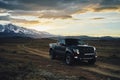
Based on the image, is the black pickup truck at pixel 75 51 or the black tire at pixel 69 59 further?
the black tire at pixel 69 59

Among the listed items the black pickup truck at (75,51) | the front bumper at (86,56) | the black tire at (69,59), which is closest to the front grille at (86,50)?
the black pickup truck at (75,51)

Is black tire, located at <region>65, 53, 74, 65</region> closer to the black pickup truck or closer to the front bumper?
the black pickup truck

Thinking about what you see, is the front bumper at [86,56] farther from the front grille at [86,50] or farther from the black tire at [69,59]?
the black tire at [69,59]

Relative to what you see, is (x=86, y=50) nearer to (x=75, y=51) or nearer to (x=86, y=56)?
(x=86, y=56)

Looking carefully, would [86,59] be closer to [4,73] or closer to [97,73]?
[97,73]

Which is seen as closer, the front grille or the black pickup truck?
the black pickup truck

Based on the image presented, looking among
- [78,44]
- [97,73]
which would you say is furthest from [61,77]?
[78,44]

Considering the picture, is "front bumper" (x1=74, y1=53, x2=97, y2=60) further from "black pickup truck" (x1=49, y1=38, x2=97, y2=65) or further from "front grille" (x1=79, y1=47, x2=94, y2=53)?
"front grille" (x1=79, y1=47, x2=94, y2=53)

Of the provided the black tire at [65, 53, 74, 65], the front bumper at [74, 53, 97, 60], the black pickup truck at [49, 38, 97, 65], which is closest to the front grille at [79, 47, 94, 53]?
the black pickup truck at [49, 38, 97, 65]

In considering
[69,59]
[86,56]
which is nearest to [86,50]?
[86,56]

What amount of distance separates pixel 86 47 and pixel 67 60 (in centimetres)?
208

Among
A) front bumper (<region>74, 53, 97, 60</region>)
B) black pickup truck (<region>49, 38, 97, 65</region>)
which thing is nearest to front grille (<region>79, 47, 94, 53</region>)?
black pickup truck (<region>49, 38, 97, 65</region>)

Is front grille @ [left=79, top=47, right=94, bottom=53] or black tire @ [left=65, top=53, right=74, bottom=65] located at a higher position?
front grille @ [left=79, top=47, right=94, bottom=53]

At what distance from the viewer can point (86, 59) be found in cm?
2627
